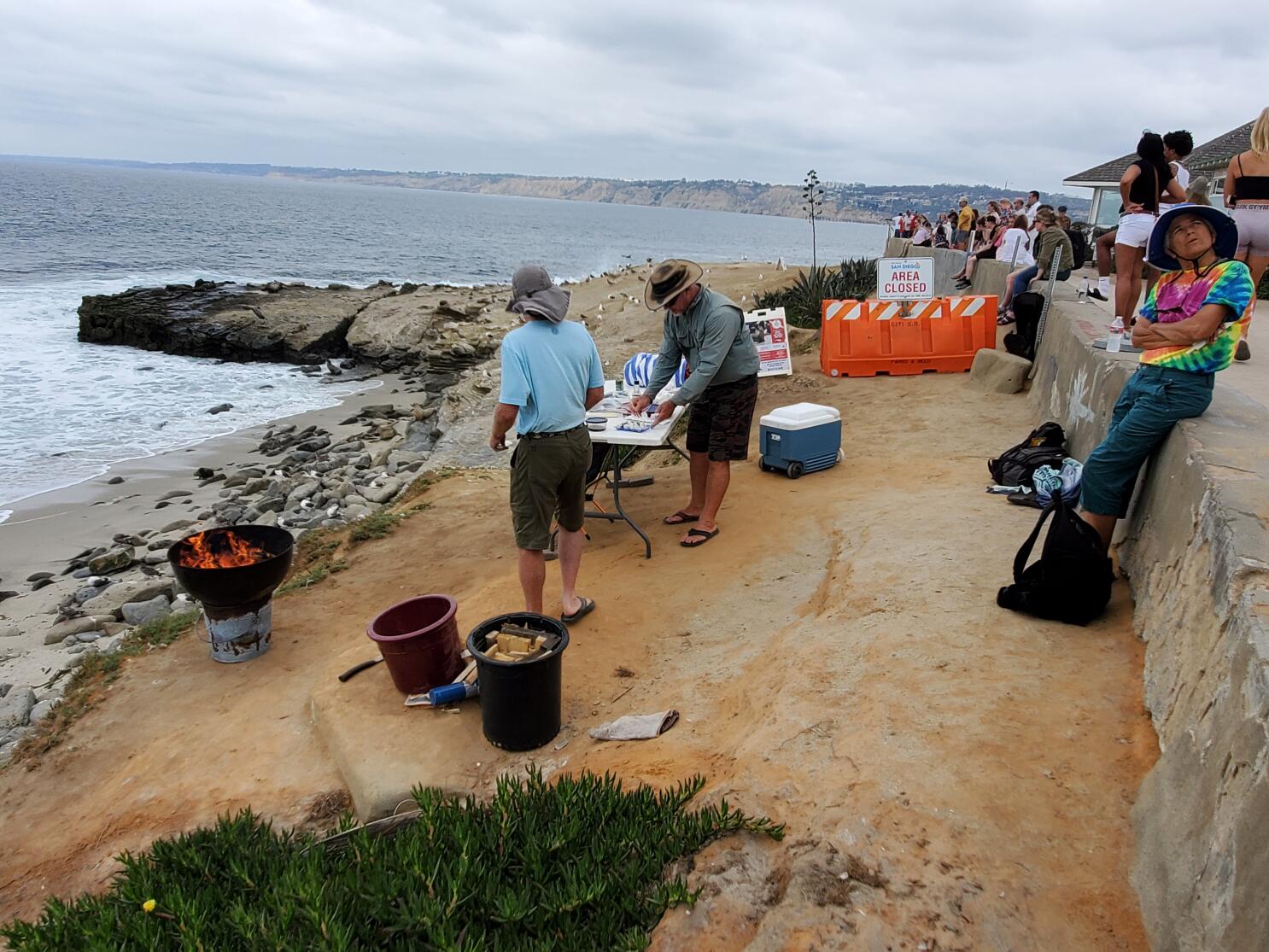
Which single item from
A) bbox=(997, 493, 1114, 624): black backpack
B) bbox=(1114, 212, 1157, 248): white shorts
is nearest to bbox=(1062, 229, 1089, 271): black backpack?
bbox=(1114, 212, 1157, 248): white shorts

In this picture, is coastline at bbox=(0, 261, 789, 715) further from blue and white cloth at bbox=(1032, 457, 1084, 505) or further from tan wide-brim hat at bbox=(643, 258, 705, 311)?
blue and white cloth at bbox=(1032, 457, 1084, 505)

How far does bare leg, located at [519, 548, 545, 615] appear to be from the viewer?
4.63 metres

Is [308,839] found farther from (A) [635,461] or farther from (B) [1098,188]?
(B) [1098,188]

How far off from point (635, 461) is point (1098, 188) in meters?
29.2

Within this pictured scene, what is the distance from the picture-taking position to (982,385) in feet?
31.6

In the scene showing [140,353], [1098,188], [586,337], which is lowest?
[140,353]

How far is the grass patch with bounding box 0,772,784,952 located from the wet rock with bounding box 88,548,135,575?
20.4 ft

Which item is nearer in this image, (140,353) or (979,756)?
(979,756)

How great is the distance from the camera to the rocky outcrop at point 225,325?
2098 centimetres

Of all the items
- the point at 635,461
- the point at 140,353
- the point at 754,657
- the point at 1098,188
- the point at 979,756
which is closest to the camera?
the point at 979,756

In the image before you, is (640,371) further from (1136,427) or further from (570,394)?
(1136,427)

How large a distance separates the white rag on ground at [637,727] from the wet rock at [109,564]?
6.87 meters

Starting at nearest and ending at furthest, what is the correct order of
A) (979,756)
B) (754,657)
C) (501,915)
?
(501,915) → (979,756) → (754,657)

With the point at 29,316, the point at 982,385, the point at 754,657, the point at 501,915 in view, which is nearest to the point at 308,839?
the point at 501,915
